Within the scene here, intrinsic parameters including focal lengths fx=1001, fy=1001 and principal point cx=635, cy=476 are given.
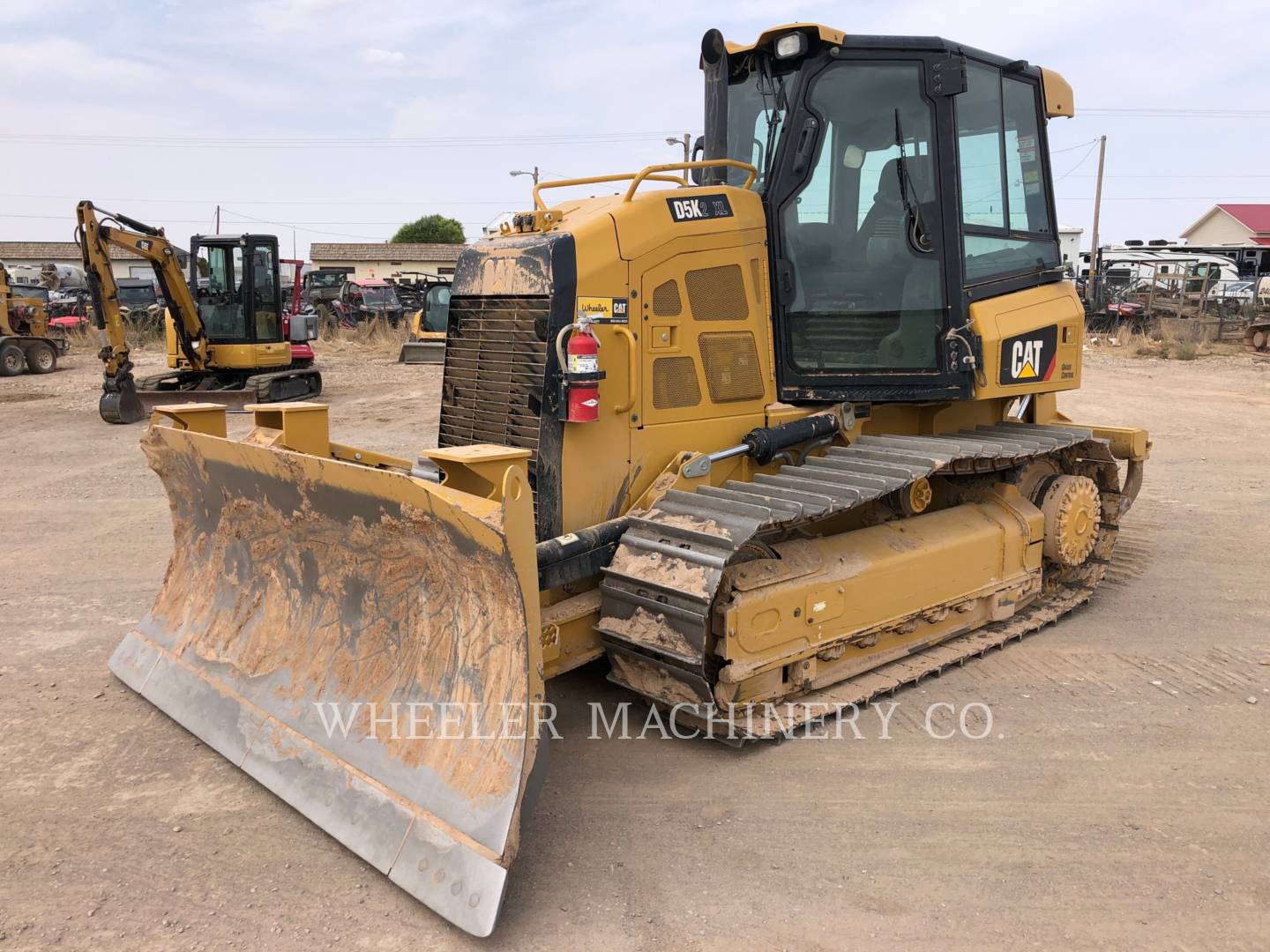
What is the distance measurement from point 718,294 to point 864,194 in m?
0.99

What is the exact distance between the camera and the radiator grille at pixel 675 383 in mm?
4586

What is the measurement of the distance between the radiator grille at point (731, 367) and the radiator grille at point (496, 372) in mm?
825

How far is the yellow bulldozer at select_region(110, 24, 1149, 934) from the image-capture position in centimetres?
349

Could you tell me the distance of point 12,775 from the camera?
3.98 metres

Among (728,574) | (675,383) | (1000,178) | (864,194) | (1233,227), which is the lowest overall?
(728,574)

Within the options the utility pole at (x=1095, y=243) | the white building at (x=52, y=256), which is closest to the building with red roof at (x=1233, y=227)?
the utility pole at (x=1095, y=243)

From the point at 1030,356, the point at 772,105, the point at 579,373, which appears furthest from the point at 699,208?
the point at 1030,356

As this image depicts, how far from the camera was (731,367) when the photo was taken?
4809mm

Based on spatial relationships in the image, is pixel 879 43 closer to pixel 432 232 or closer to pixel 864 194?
pixel 864 194

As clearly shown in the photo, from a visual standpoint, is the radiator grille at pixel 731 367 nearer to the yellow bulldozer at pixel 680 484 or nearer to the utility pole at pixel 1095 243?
the yellow bulldozer at pixel 680 484

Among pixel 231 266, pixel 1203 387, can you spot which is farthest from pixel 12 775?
pixel 1203 387

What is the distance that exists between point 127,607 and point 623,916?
4200mm

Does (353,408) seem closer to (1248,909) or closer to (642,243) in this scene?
(642,243)

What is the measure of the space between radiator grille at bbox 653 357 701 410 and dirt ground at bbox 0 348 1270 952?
55.3 inches
